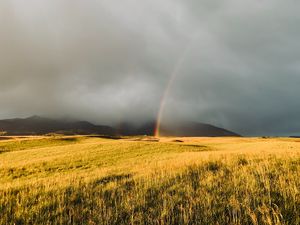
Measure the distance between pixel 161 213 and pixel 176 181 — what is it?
3048mm

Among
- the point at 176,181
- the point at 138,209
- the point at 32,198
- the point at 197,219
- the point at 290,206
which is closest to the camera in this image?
the point at 197,219

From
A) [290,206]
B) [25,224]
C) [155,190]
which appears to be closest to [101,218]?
[25,224]

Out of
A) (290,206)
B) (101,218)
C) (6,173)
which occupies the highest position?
(290,206)

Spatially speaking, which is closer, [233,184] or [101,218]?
[101,218]

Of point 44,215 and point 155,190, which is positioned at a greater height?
point 155,190

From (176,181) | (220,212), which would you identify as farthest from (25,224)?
(176,181)

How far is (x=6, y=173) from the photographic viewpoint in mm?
20641

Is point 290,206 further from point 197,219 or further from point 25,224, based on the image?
point 25,224

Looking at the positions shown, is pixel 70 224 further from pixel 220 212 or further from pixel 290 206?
pixel 290 206

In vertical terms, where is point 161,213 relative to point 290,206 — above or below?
below

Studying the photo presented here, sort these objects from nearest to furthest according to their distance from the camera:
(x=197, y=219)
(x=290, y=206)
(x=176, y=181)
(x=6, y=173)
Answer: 1. (x=197, y=219)
2. (x=290, y=206)
3. (x=176, y=181)
4. (x=6, y=173)

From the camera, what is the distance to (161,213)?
5.66m

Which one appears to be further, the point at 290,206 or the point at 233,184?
the point at 233,184

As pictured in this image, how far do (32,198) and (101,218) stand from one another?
326 cm
